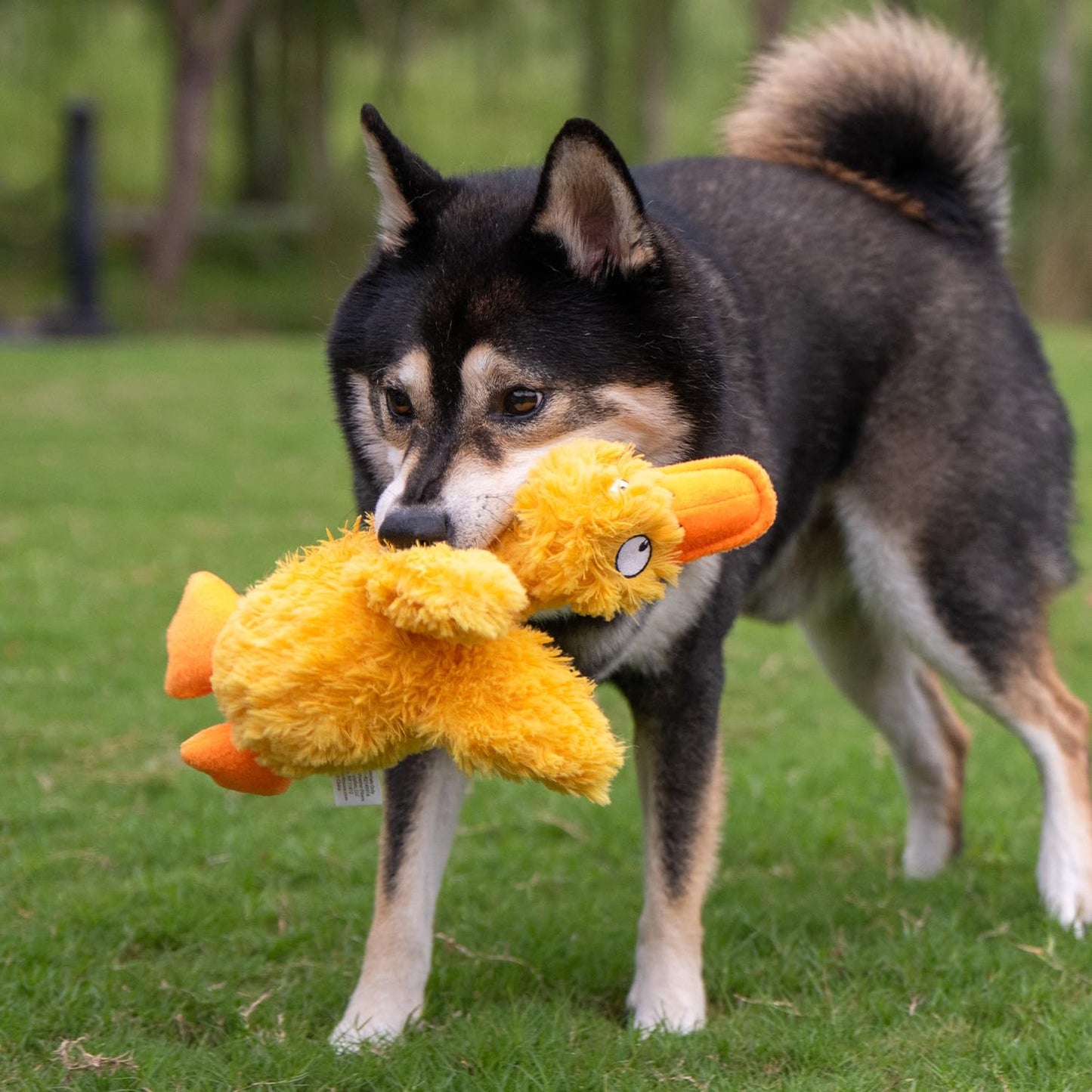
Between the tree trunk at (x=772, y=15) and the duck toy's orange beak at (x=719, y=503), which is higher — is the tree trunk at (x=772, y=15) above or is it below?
below

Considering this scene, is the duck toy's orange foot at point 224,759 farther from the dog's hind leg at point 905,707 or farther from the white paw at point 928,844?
the white paw at point 928,844

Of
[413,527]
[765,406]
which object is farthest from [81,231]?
[413,527]

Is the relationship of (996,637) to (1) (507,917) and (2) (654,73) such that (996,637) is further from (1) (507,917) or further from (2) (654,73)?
(2) (654,73)

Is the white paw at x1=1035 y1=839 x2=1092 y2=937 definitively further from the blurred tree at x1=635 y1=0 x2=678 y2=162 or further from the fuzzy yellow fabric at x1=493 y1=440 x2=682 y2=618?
→ the blurred tree at x1=635 y1=0 x2=678 y2=162

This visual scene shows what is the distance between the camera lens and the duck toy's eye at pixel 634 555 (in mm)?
2453

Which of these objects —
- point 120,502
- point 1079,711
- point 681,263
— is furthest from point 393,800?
point 120,502

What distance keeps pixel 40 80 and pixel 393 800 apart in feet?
64.4

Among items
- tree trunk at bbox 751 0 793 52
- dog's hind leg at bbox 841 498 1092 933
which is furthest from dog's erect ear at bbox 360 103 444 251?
tree trunk at bbox 751 0 793 52

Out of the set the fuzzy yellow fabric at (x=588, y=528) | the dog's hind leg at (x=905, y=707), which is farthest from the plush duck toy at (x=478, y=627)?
the dog's hind leg at (x=905, y=707)

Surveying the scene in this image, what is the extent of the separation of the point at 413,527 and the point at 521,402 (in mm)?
358

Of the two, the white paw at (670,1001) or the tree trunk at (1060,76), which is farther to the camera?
the tree trunk at (1060,76)

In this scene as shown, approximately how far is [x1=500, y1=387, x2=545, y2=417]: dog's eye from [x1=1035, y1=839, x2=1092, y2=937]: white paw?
1853 mm

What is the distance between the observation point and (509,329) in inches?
106

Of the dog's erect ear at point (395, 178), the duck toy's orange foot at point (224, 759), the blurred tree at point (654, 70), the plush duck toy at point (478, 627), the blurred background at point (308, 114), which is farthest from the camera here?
the blurred tree at point (654, 70)
